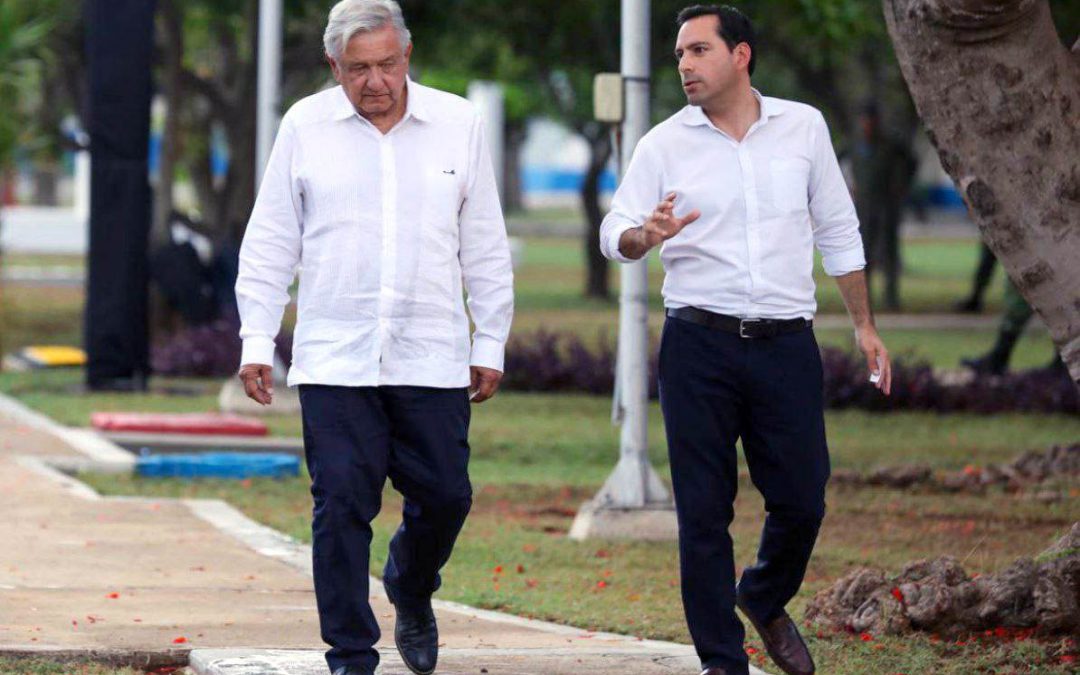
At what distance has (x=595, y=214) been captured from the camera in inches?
1161

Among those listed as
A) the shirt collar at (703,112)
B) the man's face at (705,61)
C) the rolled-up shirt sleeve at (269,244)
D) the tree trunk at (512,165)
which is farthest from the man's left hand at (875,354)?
the tree trunk at (512,165)

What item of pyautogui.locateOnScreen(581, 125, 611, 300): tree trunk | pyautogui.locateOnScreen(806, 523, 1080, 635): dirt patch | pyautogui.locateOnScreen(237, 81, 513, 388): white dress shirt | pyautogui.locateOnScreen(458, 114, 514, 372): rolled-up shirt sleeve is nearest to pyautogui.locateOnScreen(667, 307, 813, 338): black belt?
pyautogui.locateOnScreen(458, 114, 514, 372): rolled-up shirt sleeve

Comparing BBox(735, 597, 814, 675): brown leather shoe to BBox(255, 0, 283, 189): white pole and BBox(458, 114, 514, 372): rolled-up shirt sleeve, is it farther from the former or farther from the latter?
BBox(255, 0, 283, 189): white pole

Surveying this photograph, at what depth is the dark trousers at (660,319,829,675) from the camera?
19.7ft

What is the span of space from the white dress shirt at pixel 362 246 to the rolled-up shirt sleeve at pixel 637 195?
17.7 inches

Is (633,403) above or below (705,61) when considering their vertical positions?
below

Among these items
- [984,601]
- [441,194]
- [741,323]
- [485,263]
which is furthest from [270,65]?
[741,323]

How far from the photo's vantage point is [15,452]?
484 inches

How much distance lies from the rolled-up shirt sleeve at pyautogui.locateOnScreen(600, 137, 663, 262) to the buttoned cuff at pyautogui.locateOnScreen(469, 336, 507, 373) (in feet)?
1.34

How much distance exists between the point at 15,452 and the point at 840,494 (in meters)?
4.72

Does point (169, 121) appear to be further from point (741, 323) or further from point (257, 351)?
point (741, 323)

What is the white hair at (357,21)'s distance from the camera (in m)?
5.70

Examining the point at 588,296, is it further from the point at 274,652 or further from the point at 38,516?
the point at 274,652

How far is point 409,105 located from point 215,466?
20.8ft
